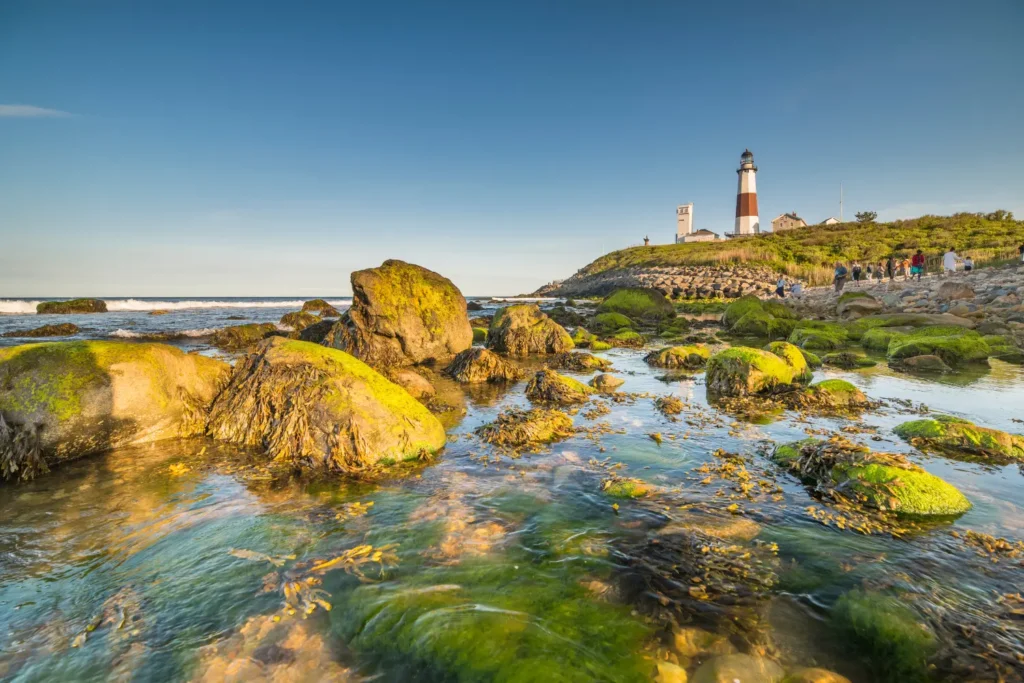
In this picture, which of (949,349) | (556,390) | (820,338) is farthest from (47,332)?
(949,349)

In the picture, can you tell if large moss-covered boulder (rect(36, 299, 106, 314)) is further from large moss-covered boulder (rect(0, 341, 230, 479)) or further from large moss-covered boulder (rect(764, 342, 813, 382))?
large moss-covered boulder (rect(764, 342, 813, 382))

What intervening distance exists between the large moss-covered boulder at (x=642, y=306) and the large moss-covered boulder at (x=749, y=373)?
61.0ft

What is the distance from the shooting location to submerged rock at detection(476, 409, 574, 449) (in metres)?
7.33

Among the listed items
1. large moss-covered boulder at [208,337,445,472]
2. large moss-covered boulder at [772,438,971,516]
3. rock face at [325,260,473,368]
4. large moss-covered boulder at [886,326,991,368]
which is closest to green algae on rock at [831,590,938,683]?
large moss-covered boulder at [772,438,971,516]

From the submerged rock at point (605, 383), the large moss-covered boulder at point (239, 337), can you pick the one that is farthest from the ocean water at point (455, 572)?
the large moss-covered boulder at point (239, 337)

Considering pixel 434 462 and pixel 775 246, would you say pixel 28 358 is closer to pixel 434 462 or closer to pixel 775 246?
pixel 434 462

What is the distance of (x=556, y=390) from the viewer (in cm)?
1022

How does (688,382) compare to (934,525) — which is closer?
(934,525)

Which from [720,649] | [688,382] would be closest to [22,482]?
[720,649]

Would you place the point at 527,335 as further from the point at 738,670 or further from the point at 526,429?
the point at 738,670

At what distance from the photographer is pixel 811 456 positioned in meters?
6.01

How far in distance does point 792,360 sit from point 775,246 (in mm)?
74270

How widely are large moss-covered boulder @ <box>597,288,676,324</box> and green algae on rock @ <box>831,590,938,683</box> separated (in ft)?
88.1

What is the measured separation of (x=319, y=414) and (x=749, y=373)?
358 inches
